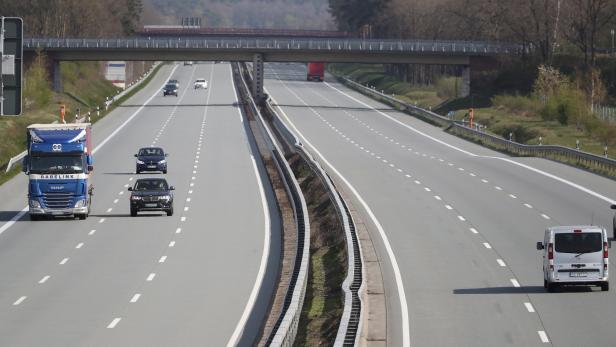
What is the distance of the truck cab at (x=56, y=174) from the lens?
47.1m

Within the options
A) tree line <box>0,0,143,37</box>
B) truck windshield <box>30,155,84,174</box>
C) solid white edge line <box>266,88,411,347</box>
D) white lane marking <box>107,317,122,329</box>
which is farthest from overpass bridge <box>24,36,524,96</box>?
white lane marking <box>107,317,122,329</box>

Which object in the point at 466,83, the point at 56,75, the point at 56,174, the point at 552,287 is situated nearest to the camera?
the point at 552,287

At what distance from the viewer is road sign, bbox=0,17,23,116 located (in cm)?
3067

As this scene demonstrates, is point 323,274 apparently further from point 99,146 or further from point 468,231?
point 99,146

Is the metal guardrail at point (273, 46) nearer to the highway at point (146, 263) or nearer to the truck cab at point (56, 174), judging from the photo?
A: the highway at point (146, 263)

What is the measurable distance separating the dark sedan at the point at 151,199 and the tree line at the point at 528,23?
70.1m

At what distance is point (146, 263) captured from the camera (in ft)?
124

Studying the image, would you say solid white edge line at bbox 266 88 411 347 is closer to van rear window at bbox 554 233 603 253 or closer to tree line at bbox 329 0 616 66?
van rear window at bbox 554 233 603 253

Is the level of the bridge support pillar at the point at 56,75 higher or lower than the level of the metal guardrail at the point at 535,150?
higher

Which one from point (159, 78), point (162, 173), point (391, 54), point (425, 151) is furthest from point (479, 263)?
point (159, 78)

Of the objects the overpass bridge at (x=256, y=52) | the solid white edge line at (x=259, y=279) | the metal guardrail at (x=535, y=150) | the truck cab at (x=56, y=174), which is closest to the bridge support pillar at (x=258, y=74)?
the overpass bridge at (x=256, y=52)

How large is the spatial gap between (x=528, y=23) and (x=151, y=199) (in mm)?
88082

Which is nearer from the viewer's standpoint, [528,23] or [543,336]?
[543,336]

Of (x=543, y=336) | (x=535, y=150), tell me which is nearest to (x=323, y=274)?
(x=543, y=336)
